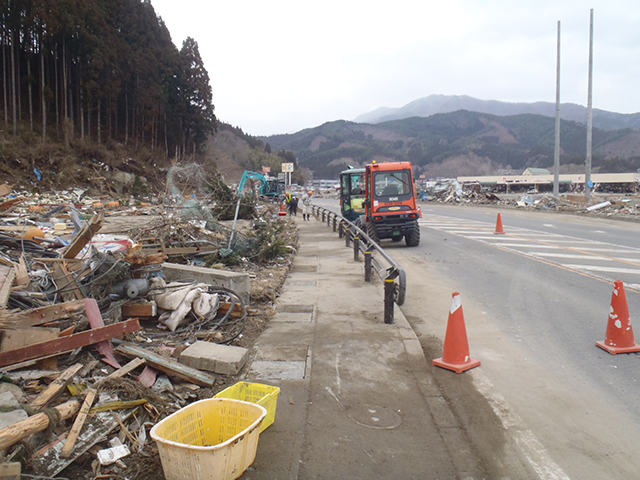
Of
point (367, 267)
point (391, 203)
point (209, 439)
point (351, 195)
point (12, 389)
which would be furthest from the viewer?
point (351, 195)

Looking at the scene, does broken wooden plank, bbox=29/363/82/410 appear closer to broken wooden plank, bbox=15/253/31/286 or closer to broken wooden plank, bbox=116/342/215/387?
broken wooden plank, bbox=116/342/215/387

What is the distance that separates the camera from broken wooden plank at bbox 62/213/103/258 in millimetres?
6577

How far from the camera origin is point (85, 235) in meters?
6.88

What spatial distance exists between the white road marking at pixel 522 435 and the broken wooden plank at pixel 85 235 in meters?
5.20

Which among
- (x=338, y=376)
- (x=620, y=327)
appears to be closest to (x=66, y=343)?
(x=338, y=376)

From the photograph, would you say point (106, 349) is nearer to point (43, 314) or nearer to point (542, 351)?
point (43, 314)

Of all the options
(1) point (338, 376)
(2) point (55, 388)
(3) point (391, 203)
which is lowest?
(1) point (338, 376)

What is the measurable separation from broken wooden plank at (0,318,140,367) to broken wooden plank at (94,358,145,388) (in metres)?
0.41

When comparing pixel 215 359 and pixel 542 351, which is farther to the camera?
pixel 542 351

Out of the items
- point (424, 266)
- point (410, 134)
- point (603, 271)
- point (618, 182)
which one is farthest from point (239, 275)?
→ point (410, 134)

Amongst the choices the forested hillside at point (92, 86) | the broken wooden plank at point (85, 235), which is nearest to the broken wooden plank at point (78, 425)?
the broken wooden plank at point (85, 235)

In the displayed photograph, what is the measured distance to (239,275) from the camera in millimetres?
7668

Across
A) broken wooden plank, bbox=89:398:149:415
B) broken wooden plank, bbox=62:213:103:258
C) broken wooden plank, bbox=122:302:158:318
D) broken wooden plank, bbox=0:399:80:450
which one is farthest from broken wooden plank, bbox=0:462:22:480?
broken wooden plank, bbox=62:213:103:258

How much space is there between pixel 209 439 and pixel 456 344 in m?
3.11
